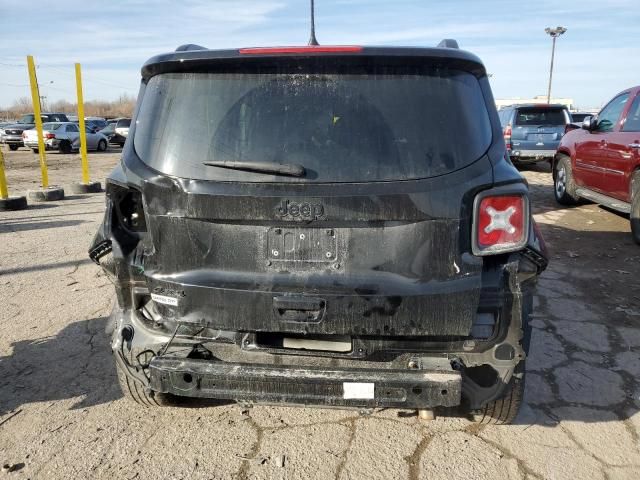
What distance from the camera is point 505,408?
264 cm

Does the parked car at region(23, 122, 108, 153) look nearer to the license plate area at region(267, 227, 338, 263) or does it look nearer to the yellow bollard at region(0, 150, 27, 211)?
the yellow bollard at region(0, 150, 27, 211)

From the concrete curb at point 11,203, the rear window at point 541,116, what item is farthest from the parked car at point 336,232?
the rear window at point 541,116

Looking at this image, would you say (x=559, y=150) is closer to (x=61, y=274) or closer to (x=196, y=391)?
(x=61, y=274)

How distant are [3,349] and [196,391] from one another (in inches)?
93.9

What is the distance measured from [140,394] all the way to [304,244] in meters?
1.45

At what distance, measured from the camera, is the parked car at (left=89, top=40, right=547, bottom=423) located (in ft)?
7.02

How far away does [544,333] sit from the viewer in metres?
4.04

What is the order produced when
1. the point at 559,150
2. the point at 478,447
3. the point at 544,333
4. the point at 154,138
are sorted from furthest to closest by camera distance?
the point at 559,150 < the point at 544,333 < the point at 478,447 < the point at 154,138

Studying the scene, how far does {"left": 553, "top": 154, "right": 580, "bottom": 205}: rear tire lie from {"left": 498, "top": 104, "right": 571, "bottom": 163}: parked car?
4.03 metres

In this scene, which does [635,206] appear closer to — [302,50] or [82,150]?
[302,50]

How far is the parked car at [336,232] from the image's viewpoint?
2.14 metres

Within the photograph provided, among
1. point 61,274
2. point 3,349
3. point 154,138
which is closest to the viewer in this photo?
point 154,138

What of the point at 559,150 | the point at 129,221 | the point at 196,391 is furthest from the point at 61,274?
the point at 559,150

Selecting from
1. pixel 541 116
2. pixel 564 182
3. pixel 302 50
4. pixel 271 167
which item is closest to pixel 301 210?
pixel 271 167
